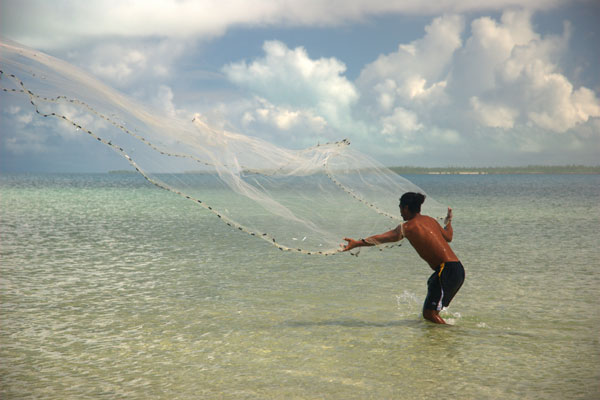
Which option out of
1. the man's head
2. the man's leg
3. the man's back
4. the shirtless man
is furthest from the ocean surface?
the man's head

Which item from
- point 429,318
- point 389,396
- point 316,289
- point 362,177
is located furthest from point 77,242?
point 389,396

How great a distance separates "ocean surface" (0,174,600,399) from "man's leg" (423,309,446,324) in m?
0.18

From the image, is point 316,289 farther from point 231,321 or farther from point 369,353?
point 369,353

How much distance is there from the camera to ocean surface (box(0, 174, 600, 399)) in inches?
224

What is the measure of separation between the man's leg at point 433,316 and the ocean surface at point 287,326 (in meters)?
0.18

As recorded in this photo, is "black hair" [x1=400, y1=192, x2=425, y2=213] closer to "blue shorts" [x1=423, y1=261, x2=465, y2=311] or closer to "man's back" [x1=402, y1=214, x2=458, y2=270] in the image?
"man's back" [x1=402, y1=214, x2=458, y2=270]

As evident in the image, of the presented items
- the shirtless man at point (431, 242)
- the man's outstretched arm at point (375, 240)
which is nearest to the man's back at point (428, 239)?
the shirtless man at point (431, 242)

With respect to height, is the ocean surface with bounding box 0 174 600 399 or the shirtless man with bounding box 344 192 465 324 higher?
the shirtless man with bounding box 344 192 465 324

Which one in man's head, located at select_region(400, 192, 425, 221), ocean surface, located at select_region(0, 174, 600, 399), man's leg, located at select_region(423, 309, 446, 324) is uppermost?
man's head, located at select_region(400, 192, 425, 221)

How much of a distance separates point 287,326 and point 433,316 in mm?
2172

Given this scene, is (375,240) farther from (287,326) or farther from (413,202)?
(287,326)

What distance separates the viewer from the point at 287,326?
7848 millimetres

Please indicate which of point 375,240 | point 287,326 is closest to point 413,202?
point 375,240

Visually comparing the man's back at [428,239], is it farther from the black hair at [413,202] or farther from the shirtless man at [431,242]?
the black hair at [413,202]
